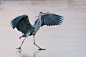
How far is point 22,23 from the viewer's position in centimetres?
701

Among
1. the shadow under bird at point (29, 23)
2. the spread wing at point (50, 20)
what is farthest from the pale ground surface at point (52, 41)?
the spread wing at point (50, 20)

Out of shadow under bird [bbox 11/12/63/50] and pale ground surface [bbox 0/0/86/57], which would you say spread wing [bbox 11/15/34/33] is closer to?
shadow under bird [bbox 11/12/63/50]

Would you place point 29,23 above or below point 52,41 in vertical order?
above

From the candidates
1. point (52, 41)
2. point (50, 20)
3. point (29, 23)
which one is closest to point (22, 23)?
point (29, 23)

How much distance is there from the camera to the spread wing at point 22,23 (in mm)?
6863

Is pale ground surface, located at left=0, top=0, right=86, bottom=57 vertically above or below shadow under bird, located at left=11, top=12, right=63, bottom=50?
below

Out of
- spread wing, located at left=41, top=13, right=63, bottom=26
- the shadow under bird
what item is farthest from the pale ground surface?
spread wing, located at left=41, top=13, right=63, bottom=26

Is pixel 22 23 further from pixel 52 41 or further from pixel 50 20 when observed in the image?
pixel 52 41

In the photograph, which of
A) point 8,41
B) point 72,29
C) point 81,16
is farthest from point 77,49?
point 81,16

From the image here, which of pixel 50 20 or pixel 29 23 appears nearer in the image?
pixel 29 23

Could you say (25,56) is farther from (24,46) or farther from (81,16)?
(81,16)

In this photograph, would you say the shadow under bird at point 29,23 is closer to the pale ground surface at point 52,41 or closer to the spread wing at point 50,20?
the spread wing at point 50,20

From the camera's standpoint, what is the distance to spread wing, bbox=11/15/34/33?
6.86 meters

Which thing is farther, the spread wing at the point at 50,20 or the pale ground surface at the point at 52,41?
the spread wing at the point at 50,20
